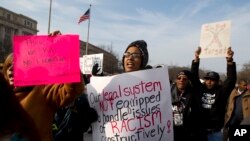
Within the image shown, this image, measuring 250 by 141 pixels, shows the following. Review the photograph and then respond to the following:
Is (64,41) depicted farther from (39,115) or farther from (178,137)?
(178,137)

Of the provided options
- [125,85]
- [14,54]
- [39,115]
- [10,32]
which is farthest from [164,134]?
[10,32]

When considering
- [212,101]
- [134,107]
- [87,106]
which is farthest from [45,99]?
[212,101]

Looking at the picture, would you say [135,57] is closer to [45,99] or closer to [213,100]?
[45,99]

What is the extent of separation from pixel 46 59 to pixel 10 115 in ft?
5.16

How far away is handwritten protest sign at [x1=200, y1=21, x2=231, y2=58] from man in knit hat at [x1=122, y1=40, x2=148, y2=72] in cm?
173

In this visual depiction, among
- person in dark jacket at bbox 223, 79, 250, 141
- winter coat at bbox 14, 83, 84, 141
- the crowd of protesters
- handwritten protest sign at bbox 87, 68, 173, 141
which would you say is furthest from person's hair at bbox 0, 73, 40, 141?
person in dark jacket at bbox 223, 79, 250, 141

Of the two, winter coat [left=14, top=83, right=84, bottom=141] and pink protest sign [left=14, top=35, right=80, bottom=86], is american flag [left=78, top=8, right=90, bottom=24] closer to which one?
pink protest sign [left=14, top=35, right=80, bottom=86]

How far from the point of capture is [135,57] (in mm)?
3830

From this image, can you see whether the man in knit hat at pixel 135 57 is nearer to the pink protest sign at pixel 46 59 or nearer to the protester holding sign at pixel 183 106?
the pink protest sign at pixel 46 59

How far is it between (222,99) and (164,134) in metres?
2.21

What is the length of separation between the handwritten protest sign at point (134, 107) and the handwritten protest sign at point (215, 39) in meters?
1.80

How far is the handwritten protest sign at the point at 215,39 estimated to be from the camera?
532 cm

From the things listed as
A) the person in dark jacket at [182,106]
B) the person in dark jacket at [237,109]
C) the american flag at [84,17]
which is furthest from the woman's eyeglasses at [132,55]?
the american flag at [84,17]

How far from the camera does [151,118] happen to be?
3.69 meters
